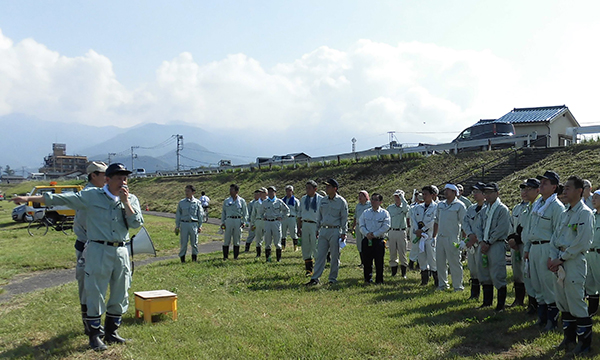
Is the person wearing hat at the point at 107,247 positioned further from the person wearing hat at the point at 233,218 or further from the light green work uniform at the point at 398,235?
the person wearing hat at the point at 233,218

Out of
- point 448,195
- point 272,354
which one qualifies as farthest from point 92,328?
point 448,195

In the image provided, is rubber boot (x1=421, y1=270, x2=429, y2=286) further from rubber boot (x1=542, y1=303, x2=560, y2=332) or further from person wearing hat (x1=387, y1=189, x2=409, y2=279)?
rubber boot (x1=542, y1=303, x2=560, y2=332)

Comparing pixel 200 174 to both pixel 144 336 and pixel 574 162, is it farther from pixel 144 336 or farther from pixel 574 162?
pixel 144 336

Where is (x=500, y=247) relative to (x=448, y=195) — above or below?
below

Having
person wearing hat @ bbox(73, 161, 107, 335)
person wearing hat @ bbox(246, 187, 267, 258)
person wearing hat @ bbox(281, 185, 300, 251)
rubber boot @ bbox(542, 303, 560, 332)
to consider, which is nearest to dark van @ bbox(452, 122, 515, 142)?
person wearing hat @ bbox(281, 185, 300, 251)

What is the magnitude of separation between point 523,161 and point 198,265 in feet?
59.2

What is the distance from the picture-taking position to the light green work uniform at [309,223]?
36.4ft

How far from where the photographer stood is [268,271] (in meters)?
11.8

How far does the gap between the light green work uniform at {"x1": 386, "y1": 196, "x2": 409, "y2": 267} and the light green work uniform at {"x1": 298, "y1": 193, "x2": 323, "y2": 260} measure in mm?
1917

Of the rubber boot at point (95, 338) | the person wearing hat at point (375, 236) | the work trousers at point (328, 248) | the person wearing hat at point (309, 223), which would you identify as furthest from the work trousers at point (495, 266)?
the rubber boot at point (95, 338)

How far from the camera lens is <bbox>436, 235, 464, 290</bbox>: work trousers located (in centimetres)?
898

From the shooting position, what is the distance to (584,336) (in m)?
5.38

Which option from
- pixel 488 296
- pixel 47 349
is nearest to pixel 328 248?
pixel 488 296

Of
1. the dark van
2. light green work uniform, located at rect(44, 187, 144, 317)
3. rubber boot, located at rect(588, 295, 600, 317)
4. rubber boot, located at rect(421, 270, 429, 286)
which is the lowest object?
rubber boot, located at rect(421, 270, 429, 286)
